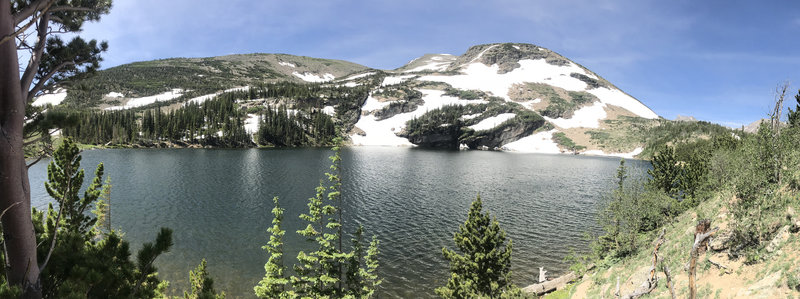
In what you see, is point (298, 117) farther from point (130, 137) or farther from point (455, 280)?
point (455, 280)

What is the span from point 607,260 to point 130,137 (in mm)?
185629

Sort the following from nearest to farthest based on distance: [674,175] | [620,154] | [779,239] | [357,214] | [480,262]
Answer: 1. [779,239]
2. [480,262]
3. [674,175]
4. [357,214]
5. [620,154]

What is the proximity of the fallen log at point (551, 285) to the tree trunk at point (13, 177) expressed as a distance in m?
24.3

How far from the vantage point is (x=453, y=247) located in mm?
32469

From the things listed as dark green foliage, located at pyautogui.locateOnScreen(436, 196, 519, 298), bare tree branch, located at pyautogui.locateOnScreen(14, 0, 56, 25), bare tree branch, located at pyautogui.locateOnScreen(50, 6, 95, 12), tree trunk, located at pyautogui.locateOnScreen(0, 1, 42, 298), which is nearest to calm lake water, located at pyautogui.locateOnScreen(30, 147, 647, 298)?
dark green foliage, located at pyautogui.locateOnScreen(436, 196, 519, 298)

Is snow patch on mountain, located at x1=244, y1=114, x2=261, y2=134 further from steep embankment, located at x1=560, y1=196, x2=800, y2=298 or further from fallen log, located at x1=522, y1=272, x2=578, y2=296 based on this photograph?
steep embankment, located at x1=560, y1=196, x2=800, y2=298

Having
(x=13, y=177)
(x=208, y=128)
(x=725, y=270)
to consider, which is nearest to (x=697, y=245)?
(x=13, y=177)

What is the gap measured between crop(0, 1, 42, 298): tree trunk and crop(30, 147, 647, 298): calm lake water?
19.6 metres

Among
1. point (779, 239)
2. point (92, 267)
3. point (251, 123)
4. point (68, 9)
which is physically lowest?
point (779, 239)

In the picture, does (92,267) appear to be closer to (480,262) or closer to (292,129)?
(480,262)

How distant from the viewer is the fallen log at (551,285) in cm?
2316

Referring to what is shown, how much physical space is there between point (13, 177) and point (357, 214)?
37.6m

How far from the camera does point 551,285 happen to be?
2395cm

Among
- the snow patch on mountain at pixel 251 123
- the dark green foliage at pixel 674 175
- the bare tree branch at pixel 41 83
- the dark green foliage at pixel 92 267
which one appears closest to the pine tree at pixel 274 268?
the dark green foliage at pixel 92 267
